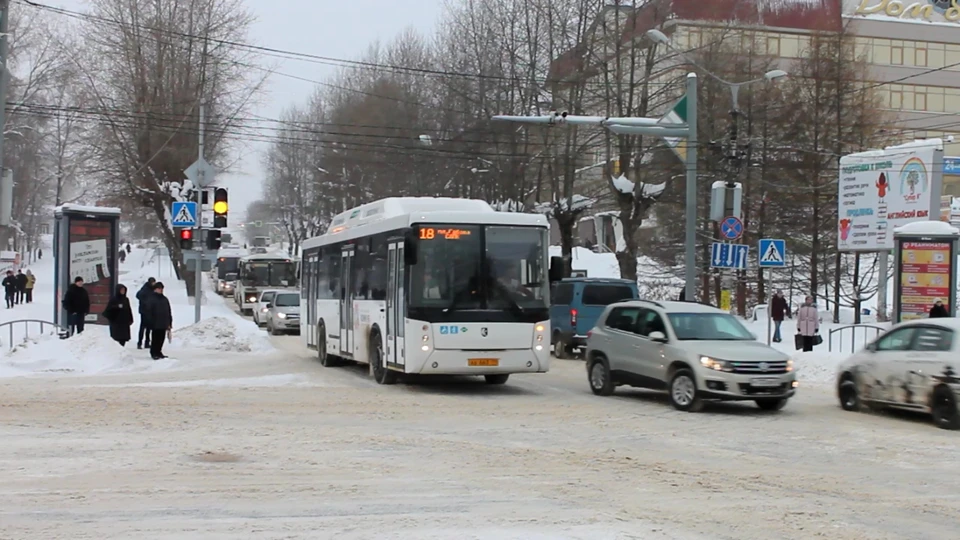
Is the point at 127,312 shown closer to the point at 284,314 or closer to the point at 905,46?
the point at 284,314

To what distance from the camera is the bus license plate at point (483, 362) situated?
18188 millimetres

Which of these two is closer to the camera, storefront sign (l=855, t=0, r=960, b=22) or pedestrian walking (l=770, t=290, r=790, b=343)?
pedestrian walking (l=770, t=290, r=790, b=343)

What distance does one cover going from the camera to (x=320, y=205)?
249 feet

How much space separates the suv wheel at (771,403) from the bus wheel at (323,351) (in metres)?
11.0

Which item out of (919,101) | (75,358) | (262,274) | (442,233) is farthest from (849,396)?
(919,101)

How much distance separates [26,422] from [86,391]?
13.9 ft

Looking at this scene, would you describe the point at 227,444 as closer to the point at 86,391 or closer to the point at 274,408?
the point at 274,408

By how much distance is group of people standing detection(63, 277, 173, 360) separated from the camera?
24125mm

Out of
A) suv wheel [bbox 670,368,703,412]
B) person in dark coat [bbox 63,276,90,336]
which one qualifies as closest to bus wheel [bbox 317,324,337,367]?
person in dark coat [bbox 63,276,90,336]

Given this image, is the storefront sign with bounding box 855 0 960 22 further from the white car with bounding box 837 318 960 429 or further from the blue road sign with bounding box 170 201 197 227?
the white car with bounding box 837 318 960 429

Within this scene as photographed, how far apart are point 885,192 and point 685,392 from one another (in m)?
22.6

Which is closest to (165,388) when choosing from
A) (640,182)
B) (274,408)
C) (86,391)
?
(86,391)

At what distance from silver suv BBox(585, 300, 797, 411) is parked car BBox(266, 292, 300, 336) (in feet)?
74.1

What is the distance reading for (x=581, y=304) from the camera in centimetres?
2789
